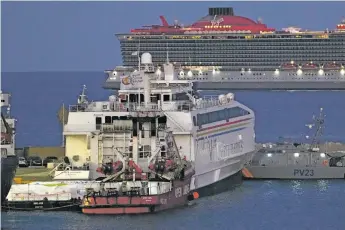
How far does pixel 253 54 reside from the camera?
6378 inches

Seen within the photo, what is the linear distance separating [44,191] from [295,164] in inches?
559

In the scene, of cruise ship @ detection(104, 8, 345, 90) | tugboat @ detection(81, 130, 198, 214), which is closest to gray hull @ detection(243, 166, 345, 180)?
tugboat @ detection(81, 130, 198, 214)

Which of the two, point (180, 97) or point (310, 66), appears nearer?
point (180, 97)

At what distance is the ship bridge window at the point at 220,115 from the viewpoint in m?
48.3

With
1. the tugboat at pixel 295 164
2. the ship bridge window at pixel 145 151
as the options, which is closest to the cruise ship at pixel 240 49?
the tugboat at pixel 295 164

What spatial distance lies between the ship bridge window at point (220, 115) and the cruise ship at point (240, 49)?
10075cm

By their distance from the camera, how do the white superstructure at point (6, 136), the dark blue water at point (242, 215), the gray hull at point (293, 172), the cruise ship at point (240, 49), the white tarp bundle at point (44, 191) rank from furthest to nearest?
the cruise ship at point (240, 49) → the gray hull at point (293, 172) → the white tarp bundle at point (44, 191) → the white superstructure at point (6, 136) → the dark blue water at point (242, 215)

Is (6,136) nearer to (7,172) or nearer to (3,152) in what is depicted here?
(3,152)

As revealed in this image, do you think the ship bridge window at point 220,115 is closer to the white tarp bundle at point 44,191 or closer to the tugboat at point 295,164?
the tugboat at point 295,164

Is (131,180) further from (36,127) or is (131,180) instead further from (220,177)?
(36,127)

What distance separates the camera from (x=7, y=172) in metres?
42.0

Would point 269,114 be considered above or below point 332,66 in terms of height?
below

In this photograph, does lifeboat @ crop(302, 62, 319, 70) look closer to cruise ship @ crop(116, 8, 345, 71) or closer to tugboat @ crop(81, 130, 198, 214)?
cruise ship @ crop(116, 8, 345, 71)

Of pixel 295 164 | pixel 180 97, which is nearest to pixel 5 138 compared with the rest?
pixel 180 97
